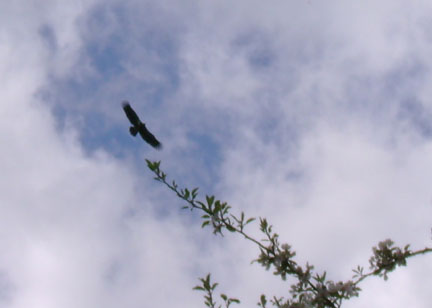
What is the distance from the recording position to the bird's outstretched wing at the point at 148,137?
6350 mm

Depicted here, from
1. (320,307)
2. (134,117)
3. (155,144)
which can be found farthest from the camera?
(155,144)

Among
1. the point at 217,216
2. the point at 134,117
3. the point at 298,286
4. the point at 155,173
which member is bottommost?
the point at 298,286

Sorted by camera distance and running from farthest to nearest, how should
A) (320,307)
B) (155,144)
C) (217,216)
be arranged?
(155,144)
(217,216)
(320,307)

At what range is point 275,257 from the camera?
5191 mm

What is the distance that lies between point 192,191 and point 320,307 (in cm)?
191

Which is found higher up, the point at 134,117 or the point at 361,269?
the point at 134,117

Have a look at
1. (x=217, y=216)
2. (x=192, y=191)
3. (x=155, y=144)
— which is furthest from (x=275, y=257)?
(x=155, y=144)

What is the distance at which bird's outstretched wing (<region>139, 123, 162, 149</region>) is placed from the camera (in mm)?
6350

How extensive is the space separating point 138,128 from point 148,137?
25 centimetres

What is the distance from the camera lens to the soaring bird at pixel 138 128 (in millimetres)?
6027

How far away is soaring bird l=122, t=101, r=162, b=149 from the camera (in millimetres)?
6027

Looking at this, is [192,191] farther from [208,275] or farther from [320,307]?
[320,307]

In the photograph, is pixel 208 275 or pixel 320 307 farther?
pixel 208 275

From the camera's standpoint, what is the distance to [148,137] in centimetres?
648
